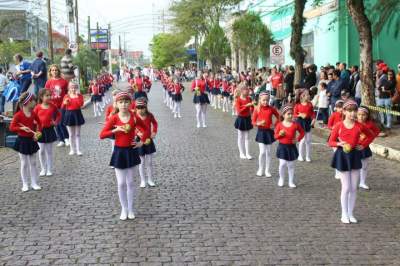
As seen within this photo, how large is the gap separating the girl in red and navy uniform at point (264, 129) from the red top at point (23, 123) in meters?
4.14

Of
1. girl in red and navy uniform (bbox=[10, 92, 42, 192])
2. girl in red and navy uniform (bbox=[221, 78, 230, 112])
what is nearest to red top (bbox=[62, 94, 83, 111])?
girl in red and navy uniform (bbox=[10, 92, 42, 192])

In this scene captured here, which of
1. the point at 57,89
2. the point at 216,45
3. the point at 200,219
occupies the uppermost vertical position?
the point at 216,45

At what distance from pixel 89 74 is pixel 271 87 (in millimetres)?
33472

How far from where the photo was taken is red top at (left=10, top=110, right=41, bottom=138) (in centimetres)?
967

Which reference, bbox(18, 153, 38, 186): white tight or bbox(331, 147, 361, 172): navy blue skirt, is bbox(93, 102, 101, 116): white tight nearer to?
bbox(18, 153, 38, 186): white tight

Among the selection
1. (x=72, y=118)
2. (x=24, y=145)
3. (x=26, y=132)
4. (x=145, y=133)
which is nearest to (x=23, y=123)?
(x=26, y=132)

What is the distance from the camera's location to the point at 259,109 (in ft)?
36.9

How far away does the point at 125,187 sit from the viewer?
8070mm

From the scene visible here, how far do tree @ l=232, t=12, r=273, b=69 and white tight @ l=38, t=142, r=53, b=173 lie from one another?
82.7ft

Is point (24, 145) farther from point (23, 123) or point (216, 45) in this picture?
point (216, 45)

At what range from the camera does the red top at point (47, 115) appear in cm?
1098

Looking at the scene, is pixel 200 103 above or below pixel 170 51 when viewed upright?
below

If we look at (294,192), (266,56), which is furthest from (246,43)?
(294,192)

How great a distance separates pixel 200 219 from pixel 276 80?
16.1 metres
